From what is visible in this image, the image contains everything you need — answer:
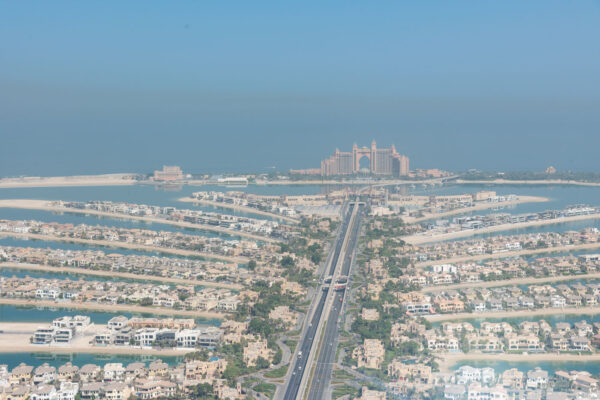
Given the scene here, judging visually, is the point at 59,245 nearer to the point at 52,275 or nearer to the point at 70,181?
the point at 52,275

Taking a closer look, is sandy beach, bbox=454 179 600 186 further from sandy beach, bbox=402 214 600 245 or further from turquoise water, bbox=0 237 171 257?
turquoise water, bbox=0 237 171 257

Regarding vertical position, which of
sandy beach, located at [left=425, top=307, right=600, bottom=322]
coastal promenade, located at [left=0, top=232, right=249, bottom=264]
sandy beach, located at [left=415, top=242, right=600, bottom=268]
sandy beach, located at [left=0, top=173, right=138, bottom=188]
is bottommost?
sandy beach, located at [left=425, top=307, right=600, bottom=322]

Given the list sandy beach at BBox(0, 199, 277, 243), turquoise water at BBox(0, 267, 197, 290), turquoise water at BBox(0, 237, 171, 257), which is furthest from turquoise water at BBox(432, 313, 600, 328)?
turquoise water at BBox(0, 237, 171, 257)

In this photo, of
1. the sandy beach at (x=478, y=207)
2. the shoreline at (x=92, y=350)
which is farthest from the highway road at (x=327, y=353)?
the sandy beach at (x=478, y=207)

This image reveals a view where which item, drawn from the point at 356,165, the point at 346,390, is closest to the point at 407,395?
the point at 346,390

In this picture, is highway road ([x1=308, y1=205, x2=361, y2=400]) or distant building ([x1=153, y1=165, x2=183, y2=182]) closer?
highway road ([x1=308, y1=205, x2=361, y2=400])

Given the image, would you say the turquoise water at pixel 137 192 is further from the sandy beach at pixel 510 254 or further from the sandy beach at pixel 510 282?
the sandy beach at pixel 510 282

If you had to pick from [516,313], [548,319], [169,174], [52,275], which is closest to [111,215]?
[52,275]
